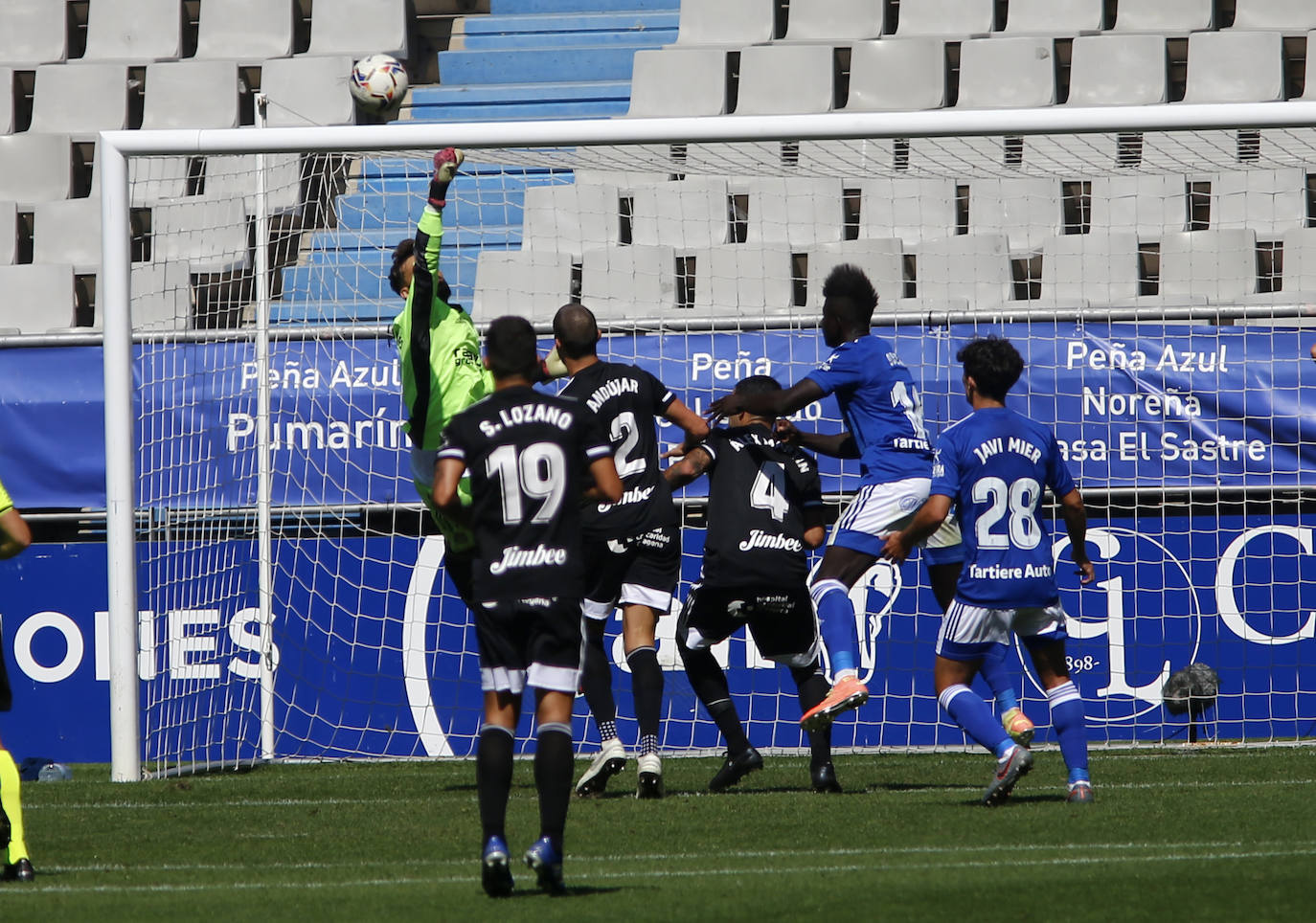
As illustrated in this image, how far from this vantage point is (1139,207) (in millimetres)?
12570

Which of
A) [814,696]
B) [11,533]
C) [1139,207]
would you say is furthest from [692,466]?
[1139,207]

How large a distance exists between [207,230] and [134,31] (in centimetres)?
582

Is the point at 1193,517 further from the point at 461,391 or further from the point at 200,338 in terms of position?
the point at 200,338

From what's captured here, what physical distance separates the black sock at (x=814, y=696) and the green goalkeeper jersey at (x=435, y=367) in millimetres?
1935

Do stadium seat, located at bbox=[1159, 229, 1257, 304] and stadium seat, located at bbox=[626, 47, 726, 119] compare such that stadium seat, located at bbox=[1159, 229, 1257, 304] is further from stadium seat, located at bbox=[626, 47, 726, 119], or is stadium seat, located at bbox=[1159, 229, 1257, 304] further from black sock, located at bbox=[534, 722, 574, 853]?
black sock, located at bbox=[534, 722, 574, 853]

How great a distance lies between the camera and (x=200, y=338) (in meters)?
10.2

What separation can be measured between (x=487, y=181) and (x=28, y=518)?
4.55 m

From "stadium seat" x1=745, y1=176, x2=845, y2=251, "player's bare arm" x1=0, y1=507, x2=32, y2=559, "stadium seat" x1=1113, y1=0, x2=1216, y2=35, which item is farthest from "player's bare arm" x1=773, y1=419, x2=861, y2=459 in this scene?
"stadium seat" x1=1113, y1=0, x2=1216, y2=35

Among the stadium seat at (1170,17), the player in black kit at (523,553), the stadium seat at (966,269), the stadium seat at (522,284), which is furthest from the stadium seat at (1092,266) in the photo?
the player in black kit at (523,553)

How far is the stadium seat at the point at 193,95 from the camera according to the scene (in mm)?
14672

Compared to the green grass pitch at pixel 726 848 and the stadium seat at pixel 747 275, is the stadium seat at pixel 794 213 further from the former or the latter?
the green grass pitch at pixel 726 848

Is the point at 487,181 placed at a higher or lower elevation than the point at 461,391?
higher

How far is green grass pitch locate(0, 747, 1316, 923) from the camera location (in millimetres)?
4668

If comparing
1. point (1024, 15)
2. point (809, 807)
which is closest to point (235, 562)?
point (809, 807)
